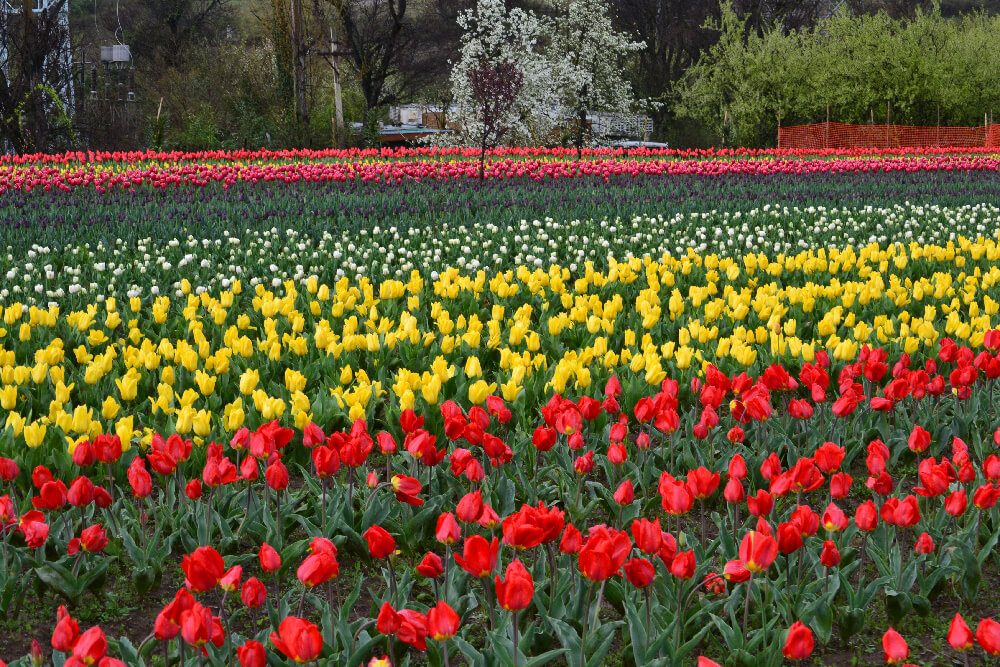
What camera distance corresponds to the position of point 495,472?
3.58 m

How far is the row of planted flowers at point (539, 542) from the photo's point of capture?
206 centimetres

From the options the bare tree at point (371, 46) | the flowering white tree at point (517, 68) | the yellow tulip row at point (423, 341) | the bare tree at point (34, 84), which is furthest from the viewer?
the bare tree at point (371, 46)

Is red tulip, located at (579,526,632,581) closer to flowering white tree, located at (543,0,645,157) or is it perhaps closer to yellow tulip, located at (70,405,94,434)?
yellow tulip, located at (70,405,94,434)

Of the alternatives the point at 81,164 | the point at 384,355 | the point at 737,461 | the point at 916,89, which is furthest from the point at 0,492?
the point at 916,89

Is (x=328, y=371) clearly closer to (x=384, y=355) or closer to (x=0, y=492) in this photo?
(x=384, y=355)

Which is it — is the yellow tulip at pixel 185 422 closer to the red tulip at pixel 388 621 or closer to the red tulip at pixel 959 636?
the red tulip at pixel 388 621

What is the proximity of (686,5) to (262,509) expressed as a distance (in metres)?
42.9

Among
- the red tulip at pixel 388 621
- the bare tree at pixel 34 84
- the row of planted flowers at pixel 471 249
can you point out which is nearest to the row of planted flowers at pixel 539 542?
the red tulip at pixel 388 621

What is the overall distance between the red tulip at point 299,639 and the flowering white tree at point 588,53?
32990 millimetres

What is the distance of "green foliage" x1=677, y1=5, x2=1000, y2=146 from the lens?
117 feet

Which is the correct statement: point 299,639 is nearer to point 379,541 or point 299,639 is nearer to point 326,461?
point 379,541

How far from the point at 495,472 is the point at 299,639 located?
1.82 meters

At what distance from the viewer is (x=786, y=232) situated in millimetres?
10062

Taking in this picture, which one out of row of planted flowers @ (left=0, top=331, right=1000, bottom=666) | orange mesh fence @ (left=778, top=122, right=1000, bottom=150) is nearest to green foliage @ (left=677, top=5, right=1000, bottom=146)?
orange mesh fence @ (left=778, top=122, right=1000, bottom=150)
